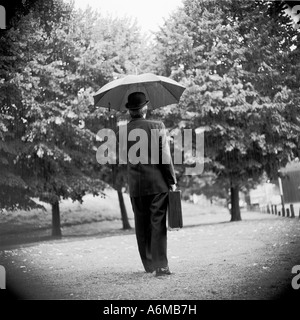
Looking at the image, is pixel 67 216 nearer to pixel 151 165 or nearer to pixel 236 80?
pixel 236 80

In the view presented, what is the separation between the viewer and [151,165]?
17.4 ft

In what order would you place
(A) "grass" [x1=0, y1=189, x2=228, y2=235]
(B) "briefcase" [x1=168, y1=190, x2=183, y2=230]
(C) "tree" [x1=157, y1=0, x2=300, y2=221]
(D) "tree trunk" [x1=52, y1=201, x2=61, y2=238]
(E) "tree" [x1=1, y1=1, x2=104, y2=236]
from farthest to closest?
1. (D) "tree trunk" [x1=52, y1=201, x2=61, y2=238]
2. (A) "grass" [x1=0, y1=189, x2=228, y2=235]
3. (E) "tree" [x1=1, y1=1, x2=104, y2=236]
4. (C) "tree" [x1=157, y1=0, x2=300, y2=221]
5. (B) "briefcase" [x1=168, y1=190, x2=183, y2=230]

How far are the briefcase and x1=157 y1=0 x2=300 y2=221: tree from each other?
14.1 feet

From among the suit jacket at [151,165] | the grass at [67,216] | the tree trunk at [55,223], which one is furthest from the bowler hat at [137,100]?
the tree trunk at [55,223]

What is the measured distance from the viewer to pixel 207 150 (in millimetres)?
16453

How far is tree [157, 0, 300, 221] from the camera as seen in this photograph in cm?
1006

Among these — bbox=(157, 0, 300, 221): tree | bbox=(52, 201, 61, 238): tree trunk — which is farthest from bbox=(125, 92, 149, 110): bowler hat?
bbox=(52, 201, 61, 238): tree trunk

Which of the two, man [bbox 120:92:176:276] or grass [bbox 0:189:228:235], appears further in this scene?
grass [bbox 0:189:228:235]

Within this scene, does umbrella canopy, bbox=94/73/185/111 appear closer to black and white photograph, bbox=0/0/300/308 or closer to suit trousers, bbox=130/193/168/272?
black and white photograph, bbox=0/0/300/308
